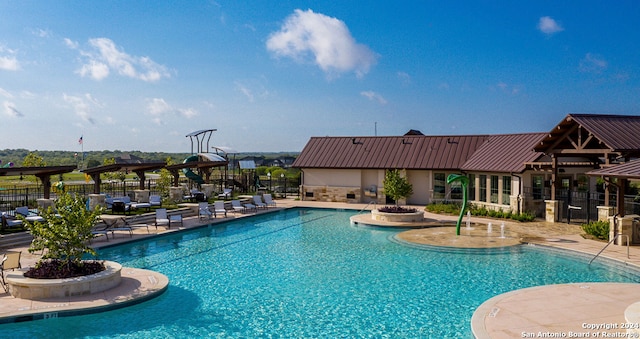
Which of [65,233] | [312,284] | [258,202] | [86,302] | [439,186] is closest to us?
[86,302]

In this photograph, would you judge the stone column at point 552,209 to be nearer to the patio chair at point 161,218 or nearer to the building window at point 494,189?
the building window at point 494,189

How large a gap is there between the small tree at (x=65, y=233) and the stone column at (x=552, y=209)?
19797 millimetres

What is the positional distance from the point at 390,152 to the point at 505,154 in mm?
8528

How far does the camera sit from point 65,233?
12.2m

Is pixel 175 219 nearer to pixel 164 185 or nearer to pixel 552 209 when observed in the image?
pixel 164 185

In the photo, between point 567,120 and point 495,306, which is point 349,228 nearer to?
point 567,120

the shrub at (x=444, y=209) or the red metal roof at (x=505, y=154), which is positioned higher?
the red metal roof at (x=505, y=154)

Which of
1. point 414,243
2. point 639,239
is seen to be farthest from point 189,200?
point 639,239

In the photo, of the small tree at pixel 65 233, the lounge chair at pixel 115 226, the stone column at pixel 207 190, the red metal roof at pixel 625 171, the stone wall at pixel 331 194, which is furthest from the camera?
the stone wall at pixel 331 194

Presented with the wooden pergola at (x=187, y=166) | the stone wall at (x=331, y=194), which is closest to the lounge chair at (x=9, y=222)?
the wooden pergola at (x=187, y=166)

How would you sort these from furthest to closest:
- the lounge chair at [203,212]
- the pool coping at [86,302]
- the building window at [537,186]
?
the building window at [537,186] → the lounge chair at [203,212] → the pool coping at [86,302]

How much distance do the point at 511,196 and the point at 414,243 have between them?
951 centimetres

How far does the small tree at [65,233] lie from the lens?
12107mm

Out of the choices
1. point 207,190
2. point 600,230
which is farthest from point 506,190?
point 207,190
